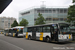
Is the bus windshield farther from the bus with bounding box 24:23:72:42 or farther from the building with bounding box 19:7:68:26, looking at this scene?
the building with bounding box 19:7:68:26

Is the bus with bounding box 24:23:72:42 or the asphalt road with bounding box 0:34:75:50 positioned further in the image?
the bus with bounding box 24:23:72:42

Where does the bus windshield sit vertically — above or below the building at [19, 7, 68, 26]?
below

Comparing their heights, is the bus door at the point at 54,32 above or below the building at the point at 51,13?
below

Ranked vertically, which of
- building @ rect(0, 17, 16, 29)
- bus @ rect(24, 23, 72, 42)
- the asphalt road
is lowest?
the asphalt road

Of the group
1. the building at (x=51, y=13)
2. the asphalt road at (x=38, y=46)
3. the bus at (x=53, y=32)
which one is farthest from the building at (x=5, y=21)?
the asphalt road at (x=38, y=46)

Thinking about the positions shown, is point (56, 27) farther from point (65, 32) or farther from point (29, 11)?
point (29, 11)

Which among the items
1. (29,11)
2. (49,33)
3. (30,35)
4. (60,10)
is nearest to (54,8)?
(60,10)

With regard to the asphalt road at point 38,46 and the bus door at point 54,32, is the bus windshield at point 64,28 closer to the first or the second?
the bus door at point 54,32

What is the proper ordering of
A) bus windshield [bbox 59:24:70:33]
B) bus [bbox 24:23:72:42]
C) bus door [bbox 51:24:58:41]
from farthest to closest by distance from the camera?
bus door [bbox 51:24:58:41]
bus windshield [bbox 59:24:70:33]
bus [bbox 24:23:72:42]

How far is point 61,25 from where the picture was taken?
1566 centimetres

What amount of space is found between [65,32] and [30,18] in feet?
139

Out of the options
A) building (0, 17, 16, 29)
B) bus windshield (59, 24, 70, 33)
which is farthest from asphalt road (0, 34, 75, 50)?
building (0, 17, 16, 29)

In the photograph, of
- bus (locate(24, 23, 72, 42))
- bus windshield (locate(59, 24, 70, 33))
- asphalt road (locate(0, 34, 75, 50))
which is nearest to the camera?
asphalt road (locate(0, 34, 75, 50))

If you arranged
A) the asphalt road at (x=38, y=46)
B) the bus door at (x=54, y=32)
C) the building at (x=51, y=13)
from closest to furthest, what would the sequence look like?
the asphalt road at (x=38, y=46), the bus door at (x=54, y=32), the building at (x=51, y=13)
